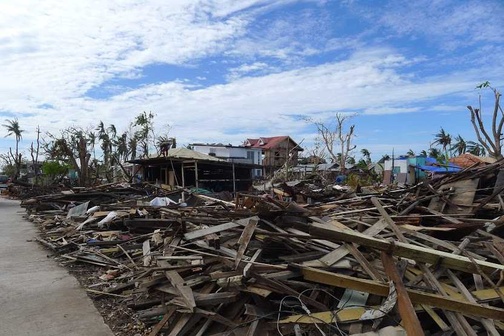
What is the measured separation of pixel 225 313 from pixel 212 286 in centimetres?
33

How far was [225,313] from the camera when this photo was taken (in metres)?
3.85

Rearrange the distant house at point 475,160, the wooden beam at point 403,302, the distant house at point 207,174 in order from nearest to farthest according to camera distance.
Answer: the wooden beam at point 403,302
the distant house at point 475,160
the distant house at point 207,174


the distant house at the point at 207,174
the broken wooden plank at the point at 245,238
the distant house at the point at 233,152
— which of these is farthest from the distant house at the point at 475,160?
the distant house at the point at 233,152

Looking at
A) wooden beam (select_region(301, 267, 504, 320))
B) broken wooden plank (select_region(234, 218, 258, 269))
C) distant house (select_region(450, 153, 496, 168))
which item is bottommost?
wooden beam (select_region(301, 267, 504, 320))

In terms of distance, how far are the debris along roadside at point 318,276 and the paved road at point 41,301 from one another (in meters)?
0.26

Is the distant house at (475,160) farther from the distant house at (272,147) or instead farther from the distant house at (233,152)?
the distant house at (272,147)

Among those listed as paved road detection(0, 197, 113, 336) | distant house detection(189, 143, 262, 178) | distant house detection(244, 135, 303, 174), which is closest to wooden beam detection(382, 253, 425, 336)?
paved road detection(0, 197, 113, 336)

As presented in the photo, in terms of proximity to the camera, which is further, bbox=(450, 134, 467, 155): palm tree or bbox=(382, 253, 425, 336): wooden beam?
bbox=(450, 134, 467, 155): palm tree

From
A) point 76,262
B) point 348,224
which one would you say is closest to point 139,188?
point 76,262

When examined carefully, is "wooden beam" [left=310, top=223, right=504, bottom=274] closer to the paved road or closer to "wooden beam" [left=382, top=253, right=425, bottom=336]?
"wooden beam" [left=382, top=253, right=425, bottom=336]

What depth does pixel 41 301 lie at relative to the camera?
5414mm

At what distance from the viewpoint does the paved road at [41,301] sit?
445cm

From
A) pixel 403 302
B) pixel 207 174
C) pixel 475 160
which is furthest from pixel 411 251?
pixel 207 174

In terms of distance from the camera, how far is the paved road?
4445 mm
